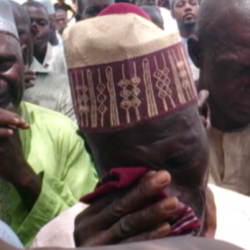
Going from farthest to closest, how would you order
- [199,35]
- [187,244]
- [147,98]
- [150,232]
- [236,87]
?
[199,35]
[236,87]
[147,98]
[150,232]
[187,244]

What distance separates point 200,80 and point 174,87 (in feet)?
4.02

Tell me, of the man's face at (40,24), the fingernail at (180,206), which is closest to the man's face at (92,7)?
the man's face at (40,24)

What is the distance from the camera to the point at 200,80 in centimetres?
366

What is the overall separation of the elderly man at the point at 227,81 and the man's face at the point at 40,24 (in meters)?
4.11

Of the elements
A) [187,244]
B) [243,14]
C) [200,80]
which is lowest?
[200,80]

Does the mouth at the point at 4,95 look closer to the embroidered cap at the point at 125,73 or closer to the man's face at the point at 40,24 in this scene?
the embroidered cap at the point at 125,73

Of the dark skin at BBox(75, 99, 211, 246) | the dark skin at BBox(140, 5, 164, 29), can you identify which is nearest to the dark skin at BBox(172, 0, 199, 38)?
the dark skin at BBox(140, 5, 164, 29)

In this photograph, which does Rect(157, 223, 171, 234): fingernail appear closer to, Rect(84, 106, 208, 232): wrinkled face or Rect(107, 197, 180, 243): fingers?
Rect(107, 197, 180, 243): fingers

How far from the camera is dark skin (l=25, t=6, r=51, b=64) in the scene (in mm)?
7811

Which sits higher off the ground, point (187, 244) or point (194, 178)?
point (187, 244)

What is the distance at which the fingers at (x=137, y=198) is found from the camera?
223cm

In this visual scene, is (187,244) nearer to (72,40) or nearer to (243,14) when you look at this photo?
(72,40)

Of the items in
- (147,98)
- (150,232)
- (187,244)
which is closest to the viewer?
(187,244)

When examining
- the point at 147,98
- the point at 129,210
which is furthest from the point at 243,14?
the point at 129,210
